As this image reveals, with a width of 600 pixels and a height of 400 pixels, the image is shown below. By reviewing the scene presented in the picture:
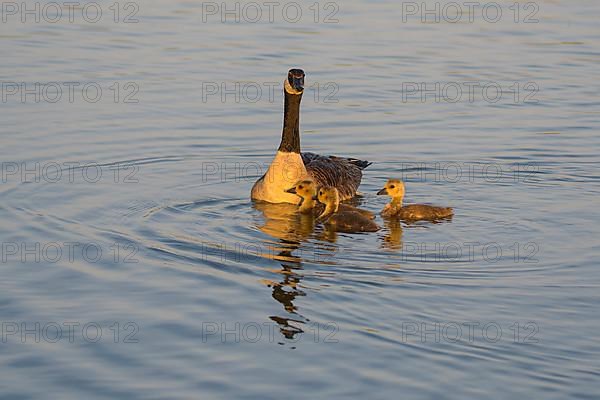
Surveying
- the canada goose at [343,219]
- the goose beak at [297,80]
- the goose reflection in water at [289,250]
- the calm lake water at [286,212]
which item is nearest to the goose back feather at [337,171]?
the calm lake water at [286,212]

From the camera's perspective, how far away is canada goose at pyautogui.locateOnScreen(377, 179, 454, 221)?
12.7 meters

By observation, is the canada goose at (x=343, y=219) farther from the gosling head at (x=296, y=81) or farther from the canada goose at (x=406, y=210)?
the gosling head at (x=296, y=81)

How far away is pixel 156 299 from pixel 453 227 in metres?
3.85

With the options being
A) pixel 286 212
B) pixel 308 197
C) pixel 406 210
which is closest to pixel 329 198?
pixel 308 197

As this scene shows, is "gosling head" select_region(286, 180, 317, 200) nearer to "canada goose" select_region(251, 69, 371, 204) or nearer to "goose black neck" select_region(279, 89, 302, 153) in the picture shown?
"canada goose" select_region(251, 69, 371, 204)

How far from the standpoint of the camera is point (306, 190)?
13.4 metres

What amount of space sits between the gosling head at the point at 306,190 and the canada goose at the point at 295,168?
13.2 inches

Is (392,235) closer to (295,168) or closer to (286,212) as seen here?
(286,212)

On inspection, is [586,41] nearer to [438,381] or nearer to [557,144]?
[557,144]

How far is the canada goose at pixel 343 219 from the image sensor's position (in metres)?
12.3

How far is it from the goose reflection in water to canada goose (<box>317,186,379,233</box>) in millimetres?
173

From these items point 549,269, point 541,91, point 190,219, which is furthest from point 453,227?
point 541,91

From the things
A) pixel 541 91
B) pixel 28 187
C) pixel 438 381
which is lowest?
pixel 438 381

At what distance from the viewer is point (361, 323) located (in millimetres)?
9250
